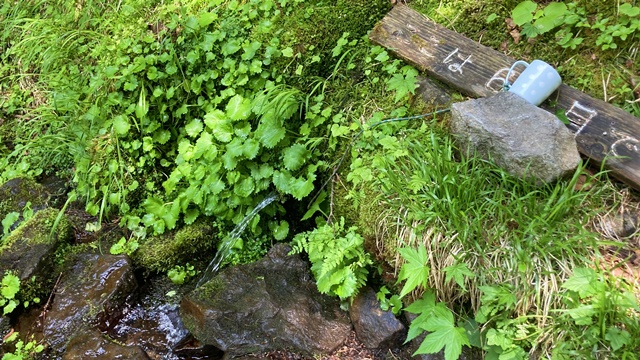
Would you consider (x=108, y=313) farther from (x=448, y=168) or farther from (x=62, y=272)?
(x=448, y=168)

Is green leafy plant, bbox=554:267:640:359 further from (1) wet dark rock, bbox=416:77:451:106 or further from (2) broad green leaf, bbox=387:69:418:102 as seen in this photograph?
(2) broad green leaf, bbox=387:69:418:102

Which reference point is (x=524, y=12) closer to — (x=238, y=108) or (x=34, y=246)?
(x=238, y=108)

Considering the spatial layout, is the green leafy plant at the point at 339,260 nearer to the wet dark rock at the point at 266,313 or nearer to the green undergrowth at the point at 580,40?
the wet dark rock at the point at 266,313

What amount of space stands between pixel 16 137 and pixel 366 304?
454 cm

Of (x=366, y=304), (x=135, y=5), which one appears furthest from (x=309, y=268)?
(x=135, y=5)

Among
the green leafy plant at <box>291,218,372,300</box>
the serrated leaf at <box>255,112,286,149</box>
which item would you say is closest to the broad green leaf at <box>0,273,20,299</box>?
the serrated leaf at <box>255,112,286,149</box>

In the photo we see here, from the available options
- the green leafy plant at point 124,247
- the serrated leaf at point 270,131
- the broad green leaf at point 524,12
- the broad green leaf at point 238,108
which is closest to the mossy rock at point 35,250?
the green leafy plant at point 124,247

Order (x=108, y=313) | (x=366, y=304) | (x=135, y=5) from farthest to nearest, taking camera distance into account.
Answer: (x=135, y=5) → (x=108, y=313) → (x=366, y=304)

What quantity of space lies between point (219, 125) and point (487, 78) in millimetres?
2123

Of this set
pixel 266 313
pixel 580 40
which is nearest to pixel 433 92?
pixel 580 40

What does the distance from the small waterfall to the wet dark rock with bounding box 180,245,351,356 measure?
341mm

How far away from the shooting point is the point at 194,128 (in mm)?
4012

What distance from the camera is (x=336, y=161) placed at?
11.7 ft

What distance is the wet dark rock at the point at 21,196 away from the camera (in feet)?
14.4
